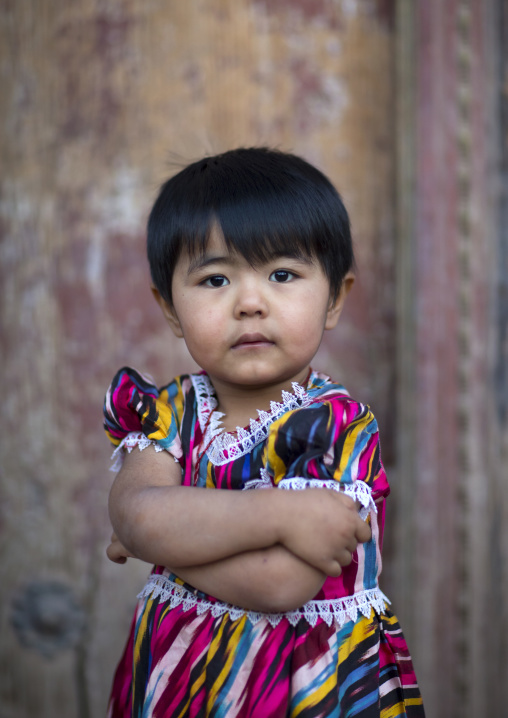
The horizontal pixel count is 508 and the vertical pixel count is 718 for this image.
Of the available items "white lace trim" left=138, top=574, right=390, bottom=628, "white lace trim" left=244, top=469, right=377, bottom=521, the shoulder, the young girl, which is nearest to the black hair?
the young girl

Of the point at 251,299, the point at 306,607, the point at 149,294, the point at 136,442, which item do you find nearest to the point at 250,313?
the point at 251,299

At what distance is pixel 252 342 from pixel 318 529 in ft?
0.89

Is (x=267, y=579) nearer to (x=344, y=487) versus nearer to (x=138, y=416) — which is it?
(x=344, y=487)

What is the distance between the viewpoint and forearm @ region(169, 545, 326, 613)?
30.0 inches

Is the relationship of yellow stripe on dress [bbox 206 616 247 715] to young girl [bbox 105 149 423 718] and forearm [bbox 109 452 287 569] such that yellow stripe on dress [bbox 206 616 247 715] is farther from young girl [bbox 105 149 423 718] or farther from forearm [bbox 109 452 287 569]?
forearm [bbox 109 452 287 569]

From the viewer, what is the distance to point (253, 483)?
88 cm

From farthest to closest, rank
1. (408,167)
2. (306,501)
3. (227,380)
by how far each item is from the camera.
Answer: (408,167), (227,380), (306,501)

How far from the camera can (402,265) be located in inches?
65.6

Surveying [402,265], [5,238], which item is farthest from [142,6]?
[402,265]

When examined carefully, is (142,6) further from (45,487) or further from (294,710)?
(294,710)

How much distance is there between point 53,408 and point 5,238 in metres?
0.46

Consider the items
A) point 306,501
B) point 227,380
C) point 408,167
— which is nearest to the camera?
point 306,501

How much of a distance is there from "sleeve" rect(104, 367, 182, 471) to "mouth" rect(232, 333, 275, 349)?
0.16 m

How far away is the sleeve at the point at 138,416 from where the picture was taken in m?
0.94
